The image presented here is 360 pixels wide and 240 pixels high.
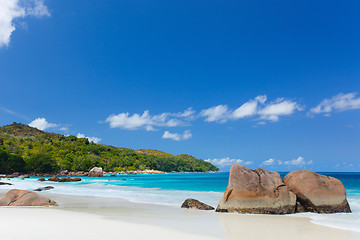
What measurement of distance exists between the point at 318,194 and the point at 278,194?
2.02m

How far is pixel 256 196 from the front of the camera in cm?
1219

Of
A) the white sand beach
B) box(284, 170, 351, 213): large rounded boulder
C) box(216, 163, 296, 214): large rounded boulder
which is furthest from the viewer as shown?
box(284, 170, 351, 213): large rounded boulder

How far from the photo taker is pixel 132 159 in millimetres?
140625

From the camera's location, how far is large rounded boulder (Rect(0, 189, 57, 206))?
13584 millimetres

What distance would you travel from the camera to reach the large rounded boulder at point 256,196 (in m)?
12.0

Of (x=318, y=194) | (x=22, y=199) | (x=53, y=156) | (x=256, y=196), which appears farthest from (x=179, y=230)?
(x=53, y=156)

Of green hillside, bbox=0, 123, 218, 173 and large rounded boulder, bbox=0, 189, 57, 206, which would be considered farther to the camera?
green hillside, bbox=0, 123, 218, 173

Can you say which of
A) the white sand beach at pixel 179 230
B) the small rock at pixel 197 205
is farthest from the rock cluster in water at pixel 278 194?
the white sand beach at pixel 179 230

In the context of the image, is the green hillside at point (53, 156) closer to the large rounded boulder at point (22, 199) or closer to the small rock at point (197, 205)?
the large rounded boulder at point (22, 199)

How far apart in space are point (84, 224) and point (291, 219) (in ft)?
25.4

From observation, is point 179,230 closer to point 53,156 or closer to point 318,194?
point 318,194

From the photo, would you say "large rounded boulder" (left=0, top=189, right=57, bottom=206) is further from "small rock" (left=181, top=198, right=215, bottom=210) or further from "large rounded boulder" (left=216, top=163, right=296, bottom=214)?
"large rounded boulder" (left=216, top=163, right=296, bottom=214)

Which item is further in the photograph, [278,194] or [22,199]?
[22,199]

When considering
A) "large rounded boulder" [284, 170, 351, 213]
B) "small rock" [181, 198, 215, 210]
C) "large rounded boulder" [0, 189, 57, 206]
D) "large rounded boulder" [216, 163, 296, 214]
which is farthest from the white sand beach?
"large rounded boulder" [0, 189, 57, 206]
